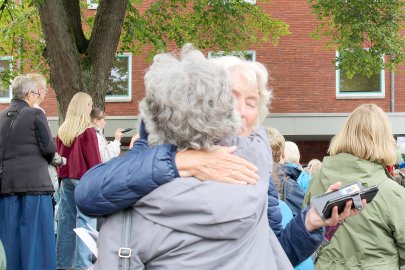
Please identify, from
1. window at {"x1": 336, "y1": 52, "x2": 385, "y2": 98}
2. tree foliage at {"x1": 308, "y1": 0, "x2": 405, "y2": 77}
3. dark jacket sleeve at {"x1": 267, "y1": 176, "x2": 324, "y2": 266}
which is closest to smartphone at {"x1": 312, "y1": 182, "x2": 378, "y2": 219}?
dark jacket sleeve at {"x1": 267, "y1": 176, "x2": 324, "y2": 266}

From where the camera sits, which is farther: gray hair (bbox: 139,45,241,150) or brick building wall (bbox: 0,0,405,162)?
brick building wall (bbox: 0,0,405,162)

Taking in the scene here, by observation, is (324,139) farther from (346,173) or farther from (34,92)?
(346,173)

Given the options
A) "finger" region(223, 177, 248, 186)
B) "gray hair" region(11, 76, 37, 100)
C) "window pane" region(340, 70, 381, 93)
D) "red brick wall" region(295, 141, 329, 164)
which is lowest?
"red brick wall" region(295, 141, 329, 164)

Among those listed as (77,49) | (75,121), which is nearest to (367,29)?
(77,49)

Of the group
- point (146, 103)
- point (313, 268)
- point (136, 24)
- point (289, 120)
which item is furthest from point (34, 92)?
point (289, 120)

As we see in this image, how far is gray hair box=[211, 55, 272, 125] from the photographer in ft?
8.25

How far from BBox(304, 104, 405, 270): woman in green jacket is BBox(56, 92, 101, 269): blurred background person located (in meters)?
4.11

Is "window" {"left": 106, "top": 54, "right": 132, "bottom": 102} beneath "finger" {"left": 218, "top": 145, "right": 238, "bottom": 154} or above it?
above

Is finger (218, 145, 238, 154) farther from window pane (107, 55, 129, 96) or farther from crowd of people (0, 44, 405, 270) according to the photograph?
window pane (107, 55, 129, 96)

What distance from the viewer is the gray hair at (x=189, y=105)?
1888 mm

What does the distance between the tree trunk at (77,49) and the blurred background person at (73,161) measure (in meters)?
2.28

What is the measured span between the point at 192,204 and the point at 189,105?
0.95 ft

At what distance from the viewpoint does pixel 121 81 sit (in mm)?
24328

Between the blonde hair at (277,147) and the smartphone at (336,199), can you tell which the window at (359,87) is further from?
the smartphone at (336,199)
